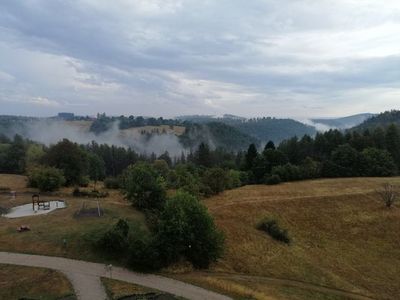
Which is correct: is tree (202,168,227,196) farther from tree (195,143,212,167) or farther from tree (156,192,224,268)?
tree (195,143,212,167)

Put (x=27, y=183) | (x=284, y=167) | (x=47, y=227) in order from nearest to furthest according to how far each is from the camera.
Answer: (x=47, y=227) → (x=27, y=183) → (x=284, y=167)

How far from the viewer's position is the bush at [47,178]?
64125 millimetres

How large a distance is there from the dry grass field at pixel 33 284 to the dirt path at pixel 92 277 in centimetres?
79

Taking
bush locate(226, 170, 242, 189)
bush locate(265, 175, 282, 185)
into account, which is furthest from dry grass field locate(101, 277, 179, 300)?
bush locate(265, 175, 282, 185)

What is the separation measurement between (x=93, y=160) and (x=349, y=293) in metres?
82.7

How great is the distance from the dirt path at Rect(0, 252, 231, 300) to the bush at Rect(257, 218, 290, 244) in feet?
69.5

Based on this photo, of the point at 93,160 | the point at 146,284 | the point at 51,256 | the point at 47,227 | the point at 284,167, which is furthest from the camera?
the point at 93,160

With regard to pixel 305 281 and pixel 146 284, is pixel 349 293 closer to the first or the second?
pixel 305 281

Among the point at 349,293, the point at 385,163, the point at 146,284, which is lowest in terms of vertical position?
the point at 349,293

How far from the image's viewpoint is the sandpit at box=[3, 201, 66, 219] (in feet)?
162

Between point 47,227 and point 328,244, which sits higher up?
point 47,227

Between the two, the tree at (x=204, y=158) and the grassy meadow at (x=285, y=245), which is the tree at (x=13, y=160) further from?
the tree at (x=204, y=158)

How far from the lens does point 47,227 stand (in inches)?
1719

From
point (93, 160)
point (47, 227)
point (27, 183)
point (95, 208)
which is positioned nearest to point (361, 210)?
point (95, 208)
